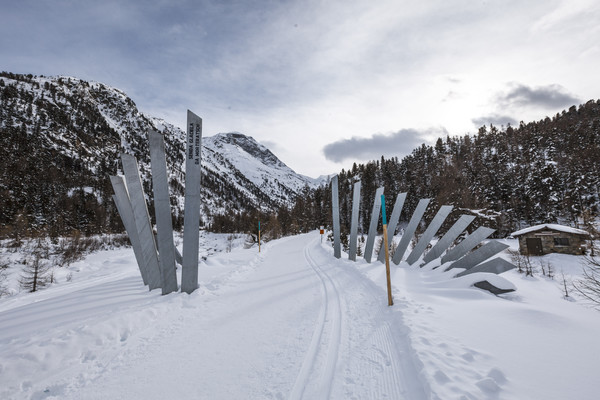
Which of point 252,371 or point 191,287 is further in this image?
point 191,287

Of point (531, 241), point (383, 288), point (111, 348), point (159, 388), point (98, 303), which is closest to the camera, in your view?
point (159, 388)

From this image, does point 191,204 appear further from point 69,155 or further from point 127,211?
point 69,155

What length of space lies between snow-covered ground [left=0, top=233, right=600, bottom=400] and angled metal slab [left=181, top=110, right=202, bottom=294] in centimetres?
75

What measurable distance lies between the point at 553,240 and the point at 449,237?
24547 millimetres

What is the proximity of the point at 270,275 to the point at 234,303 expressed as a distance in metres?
3.41

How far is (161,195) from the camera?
6.63 meters

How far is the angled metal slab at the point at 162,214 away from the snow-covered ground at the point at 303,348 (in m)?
0.70

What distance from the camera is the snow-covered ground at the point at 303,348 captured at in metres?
2.69

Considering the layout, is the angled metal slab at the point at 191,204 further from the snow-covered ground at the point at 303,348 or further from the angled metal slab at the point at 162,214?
the snow-covered ground at the point at 303,348

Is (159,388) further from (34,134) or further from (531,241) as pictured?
(34,134)

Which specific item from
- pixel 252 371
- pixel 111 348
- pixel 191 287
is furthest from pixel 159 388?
pixel 191 287

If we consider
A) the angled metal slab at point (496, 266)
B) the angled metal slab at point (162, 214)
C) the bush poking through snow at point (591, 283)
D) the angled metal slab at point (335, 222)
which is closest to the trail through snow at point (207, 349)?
the angled metal slab at point (162, 214)

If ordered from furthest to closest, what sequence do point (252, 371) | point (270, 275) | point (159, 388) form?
point (270, 275), point (252, 371), point (159, 388)

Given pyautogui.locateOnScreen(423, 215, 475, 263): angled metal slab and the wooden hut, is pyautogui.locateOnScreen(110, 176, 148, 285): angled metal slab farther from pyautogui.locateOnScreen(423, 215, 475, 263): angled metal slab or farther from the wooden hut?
the wooden hut
